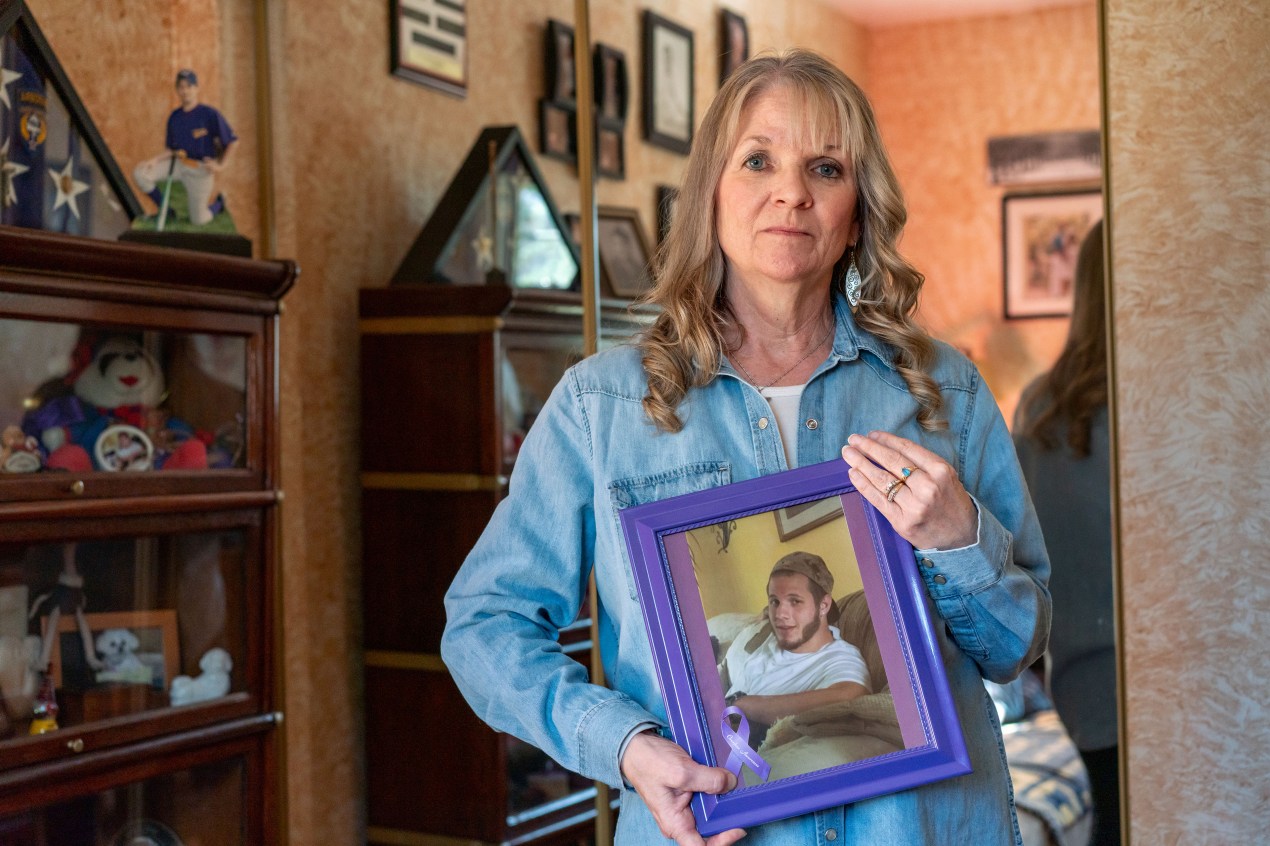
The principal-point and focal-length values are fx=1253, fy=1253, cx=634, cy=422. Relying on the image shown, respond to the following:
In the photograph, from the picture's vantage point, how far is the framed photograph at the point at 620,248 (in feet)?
9.02

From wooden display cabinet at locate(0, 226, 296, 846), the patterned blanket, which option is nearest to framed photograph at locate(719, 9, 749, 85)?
wooden display cabinet at locate(0, 226, 296, 846)

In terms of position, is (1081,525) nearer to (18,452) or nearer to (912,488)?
(912,488)

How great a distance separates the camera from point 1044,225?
88.4 inches

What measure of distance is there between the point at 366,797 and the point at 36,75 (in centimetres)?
168

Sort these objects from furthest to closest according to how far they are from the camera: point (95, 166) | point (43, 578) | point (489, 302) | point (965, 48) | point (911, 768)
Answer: point (489, 302) → point (965, 48) → point (95, 166) → point (43, 578) → point (911, 768)

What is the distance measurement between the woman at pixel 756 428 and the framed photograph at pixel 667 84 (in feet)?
4.54

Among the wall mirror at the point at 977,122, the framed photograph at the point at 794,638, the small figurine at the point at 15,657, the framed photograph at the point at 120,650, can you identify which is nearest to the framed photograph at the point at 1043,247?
the wall mirror at the point at 977,122

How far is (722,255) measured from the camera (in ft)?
4.33

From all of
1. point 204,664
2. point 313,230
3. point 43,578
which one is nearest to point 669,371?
point 43,578

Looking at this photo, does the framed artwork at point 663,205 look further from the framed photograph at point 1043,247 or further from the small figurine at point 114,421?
Result: the small figurine at point 114,421

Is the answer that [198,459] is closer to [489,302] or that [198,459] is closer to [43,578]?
[43,578]

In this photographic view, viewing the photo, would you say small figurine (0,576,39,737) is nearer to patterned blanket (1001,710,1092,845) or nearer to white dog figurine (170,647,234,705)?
white dog figurine (170,647,234,705)

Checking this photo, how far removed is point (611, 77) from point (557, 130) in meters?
0.17

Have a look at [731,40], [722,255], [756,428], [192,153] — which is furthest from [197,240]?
[756,428]
